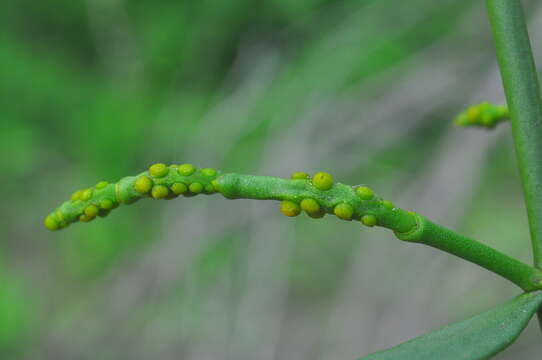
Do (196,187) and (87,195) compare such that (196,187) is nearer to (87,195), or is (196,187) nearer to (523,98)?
(87,195)

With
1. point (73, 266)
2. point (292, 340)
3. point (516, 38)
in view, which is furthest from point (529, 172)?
point (73, 266)

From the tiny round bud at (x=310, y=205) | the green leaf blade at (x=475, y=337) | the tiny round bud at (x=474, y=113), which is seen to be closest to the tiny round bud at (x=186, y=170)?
the tiny round bud at (x=310, y=205)

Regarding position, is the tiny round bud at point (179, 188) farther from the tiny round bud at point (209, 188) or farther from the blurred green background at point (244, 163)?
the blurred green background at point (244, 163)

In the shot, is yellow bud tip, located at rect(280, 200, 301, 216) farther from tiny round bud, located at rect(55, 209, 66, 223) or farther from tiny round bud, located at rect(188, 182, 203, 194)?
tiny round bud, located at rect(55, 209, 66, 223)

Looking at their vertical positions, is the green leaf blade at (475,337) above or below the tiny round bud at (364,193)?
below

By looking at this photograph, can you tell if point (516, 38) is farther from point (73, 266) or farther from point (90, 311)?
point (73, 266)

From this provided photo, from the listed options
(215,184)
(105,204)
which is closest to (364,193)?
(215,184)

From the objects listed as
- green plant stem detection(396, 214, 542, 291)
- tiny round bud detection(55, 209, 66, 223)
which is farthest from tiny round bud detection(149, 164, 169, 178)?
green plant stem detection(396, 214, 542, 291)
